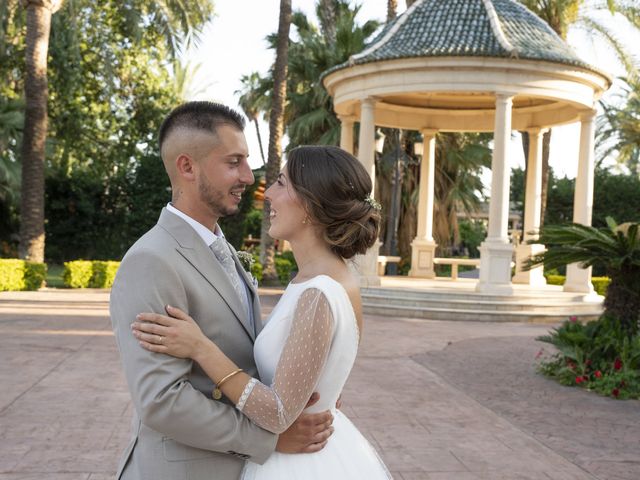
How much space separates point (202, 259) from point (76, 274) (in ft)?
63.6

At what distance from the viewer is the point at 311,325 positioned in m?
2.12

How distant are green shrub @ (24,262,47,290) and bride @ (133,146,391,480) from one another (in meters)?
17.8

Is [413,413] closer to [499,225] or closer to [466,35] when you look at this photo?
[499,225]

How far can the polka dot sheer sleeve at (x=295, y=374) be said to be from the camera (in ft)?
6.75

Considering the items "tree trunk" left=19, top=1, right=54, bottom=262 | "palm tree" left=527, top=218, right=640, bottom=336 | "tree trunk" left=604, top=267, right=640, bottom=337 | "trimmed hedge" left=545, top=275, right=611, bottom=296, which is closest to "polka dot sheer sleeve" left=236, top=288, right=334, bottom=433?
"palm tree" left=527, top=218, right=640, bottom=336

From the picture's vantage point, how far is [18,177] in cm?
2533

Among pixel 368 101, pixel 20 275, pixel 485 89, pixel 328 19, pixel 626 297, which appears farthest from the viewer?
pixel 328 19

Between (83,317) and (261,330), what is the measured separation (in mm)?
12201

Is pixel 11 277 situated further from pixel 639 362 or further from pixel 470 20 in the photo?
pixel 639 362

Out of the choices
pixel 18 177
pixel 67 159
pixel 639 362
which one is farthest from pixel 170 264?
pixel 67 159

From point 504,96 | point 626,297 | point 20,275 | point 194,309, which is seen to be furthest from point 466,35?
point 194,309

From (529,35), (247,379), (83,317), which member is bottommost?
(83,317)

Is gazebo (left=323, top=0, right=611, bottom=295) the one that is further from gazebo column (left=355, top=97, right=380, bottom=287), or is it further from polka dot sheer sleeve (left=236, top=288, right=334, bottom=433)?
polka dot sheer sleeve (left=236, top=288, right=334, bottom=433)

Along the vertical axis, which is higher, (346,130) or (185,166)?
(346,130)
